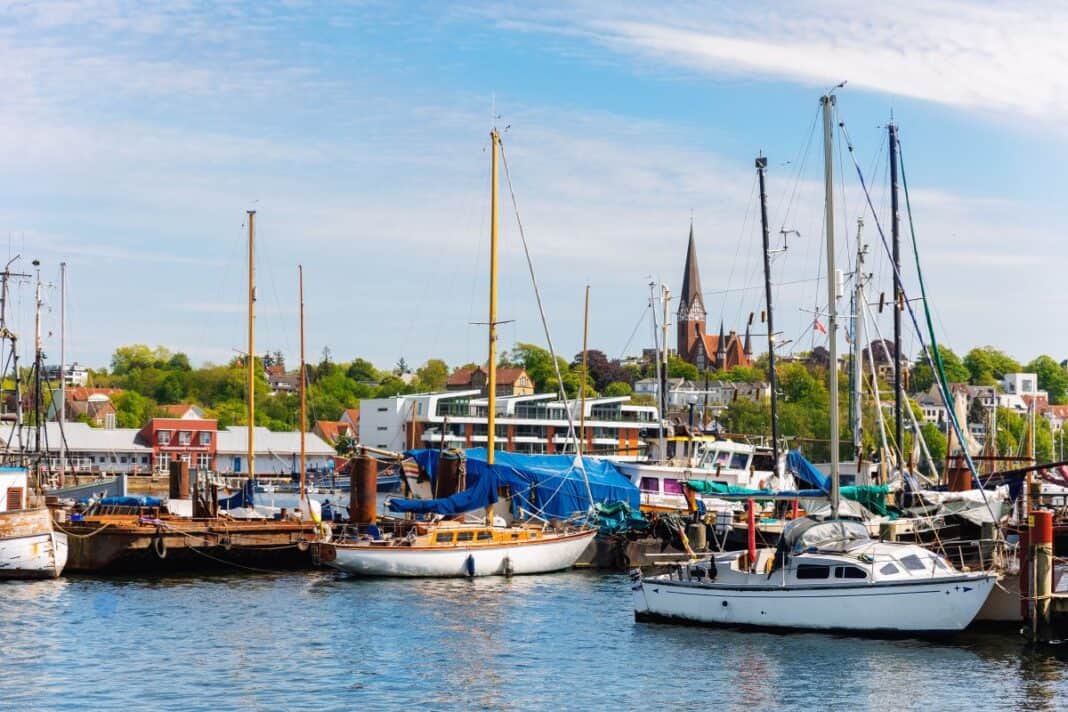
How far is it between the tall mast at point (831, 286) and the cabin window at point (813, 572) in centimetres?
208

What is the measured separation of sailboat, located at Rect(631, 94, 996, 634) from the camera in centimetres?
3656

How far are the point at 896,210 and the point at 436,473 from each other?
24.1 m

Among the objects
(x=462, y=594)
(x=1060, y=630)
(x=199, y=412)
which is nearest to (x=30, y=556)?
(x=462, y=594)

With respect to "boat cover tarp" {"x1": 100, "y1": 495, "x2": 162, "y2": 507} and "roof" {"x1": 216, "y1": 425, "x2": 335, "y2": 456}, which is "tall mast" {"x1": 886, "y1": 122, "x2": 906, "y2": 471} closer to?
"boat cover tarp" {"x1": 100, "y1": 495, "x2": 162, "y2": 507}

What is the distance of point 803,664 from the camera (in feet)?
115

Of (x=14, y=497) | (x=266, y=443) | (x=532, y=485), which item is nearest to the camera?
(x=14, y=497)

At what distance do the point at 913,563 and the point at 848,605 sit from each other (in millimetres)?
1964

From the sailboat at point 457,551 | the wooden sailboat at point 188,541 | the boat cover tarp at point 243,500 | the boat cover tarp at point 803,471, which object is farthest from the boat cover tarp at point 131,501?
Result: the boat cover tarp at point 803,471

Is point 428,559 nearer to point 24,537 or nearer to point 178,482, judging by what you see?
point 24,537

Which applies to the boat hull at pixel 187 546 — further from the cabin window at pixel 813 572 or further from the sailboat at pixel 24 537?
the cabin window at pixel 813 572

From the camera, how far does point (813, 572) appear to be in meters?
37.8

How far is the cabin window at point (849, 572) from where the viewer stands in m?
37.1

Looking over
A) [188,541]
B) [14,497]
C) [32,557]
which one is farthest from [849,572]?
[14,497]

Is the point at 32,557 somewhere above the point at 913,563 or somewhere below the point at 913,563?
below
